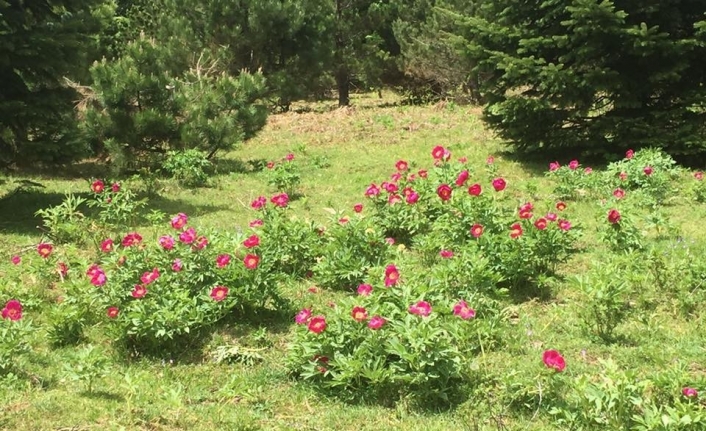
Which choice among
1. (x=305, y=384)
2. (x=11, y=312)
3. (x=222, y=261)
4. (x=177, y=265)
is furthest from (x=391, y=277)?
(x=11, y=312)

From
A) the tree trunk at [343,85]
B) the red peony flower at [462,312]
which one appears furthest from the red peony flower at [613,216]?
the tree trunk at [343,85]

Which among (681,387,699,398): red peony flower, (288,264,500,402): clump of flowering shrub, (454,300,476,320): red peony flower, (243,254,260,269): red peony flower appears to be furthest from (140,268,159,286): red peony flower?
(681,387,699,398): red peony flower

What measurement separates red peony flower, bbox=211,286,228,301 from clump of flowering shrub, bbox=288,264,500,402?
540 millimetres

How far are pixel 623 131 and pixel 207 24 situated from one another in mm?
11134

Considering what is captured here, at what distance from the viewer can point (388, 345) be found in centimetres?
334

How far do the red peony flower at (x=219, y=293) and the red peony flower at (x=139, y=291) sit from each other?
15.6 inches

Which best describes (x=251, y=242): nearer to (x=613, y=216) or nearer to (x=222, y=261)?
(x=222, y=261)

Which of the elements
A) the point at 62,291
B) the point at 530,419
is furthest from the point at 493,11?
the point at 530,419

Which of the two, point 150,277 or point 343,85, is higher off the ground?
point 150,277

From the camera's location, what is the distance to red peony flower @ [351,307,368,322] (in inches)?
133

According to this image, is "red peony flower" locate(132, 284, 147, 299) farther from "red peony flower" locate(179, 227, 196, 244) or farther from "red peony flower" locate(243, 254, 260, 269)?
"red peony flower" locate(243, 254, 260, 269)

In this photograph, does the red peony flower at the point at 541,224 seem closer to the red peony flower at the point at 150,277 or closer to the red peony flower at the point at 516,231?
the red peony flower at the point at 516,231

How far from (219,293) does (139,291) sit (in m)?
0.45

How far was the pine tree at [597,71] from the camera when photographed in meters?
8.80
